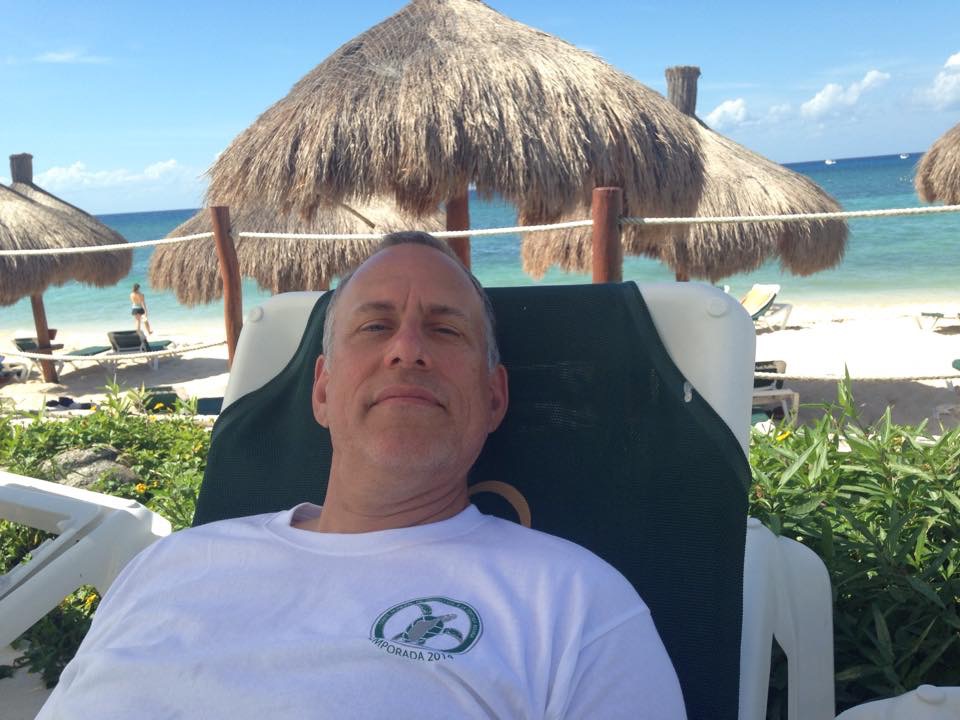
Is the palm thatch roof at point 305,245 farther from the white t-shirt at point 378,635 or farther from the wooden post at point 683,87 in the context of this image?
the white t-shirt at point 378,635

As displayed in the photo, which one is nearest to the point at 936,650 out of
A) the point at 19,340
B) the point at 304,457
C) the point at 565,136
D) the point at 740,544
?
the point at 740,544

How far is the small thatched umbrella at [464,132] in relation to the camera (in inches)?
170

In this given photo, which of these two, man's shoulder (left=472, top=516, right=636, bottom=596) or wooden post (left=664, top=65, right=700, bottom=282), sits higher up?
wooden post (left=664, top=65, right=700, bottom=282)

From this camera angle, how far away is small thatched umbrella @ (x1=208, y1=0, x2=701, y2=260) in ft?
14.2

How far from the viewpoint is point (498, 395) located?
1733 millimetres

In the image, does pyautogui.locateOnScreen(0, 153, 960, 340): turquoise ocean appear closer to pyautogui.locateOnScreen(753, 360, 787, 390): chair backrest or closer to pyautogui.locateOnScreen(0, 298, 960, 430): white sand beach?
pyautogui.locateOnScreen(0, 298, 960, 430): white sand beach

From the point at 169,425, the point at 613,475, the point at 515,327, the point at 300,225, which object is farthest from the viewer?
the point at 300,225

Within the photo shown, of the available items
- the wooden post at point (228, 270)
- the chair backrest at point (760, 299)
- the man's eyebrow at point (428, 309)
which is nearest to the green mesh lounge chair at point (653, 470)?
the man's eyebrow at point (428, 309)

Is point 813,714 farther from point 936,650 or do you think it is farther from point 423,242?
point 423,242

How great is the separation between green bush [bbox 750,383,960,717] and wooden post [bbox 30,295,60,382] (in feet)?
34.2

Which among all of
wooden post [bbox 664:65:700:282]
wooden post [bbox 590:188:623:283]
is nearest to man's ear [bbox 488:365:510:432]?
wooden post [bbox 590:188:623:283]

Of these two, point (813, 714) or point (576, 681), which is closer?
point (576, 681)

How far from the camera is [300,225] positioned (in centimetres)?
898

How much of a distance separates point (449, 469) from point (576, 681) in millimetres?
489
